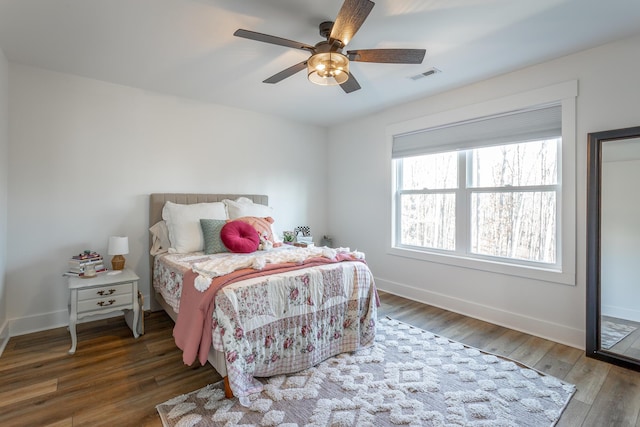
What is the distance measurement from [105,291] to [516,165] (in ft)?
13.2

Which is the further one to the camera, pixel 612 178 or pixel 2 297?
pixel 2 297

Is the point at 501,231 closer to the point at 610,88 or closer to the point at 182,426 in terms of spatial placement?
the point at 610,88

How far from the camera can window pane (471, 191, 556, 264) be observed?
288cm

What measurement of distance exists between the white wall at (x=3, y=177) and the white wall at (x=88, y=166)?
6 cm

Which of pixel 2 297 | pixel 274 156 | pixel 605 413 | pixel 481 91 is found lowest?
pixel 605 413

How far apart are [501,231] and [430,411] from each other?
213 centimetres

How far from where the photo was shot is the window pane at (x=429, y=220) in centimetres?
363

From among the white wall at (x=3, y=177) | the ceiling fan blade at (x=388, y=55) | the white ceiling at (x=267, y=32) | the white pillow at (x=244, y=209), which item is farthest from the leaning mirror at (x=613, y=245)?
the white wall at (x=3, y=177)

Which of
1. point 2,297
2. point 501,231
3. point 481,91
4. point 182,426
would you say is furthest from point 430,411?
point 2,297

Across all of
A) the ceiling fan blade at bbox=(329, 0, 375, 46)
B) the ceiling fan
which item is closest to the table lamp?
the ceiling fan

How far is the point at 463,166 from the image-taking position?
346 cm

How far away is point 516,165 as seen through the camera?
309 cm

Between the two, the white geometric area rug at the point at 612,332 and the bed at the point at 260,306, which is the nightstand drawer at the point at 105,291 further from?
the white geometric area rug at the point at 612,332

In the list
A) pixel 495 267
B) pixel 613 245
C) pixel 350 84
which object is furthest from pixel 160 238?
pixel 613 245
